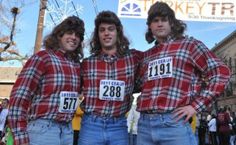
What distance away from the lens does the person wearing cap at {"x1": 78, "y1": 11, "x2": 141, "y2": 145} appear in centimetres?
383

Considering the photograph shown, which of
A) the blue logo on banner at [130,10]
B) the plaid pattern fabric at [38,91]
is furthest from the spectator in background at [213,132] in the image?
the plaid pattern fabric at [38,91]

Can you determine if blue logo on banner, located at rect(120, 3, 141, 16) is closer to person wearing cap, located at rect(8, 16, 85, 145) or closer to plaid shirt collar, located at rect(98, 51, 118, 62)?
plaid shirt collar, located at rect(98, 51, 118, 62)

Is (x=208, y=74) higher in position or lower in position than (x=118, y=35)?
lower

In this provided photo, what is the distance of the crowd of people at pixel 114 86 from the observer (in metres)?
3.51

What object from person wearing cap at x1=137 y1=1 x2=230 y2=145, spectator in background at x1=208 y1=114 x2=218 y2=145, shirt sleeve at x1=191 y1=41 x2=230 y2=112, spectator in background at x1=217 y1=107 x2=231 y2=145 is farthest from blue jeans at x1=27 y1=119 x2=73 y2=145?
spectator in background at x1=208 y1=114 x2=218 y2=145

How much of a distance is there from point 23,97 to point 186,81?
137 centimetres

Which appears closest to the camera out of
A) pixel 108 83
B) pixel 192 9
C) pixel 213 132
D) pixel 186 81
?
pixel 186 81

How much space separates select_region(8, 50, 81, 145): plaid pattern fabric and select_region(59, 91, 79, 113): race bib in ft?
0.10

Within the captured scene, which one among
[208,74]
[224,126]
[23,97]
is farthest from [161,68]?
[224,126]

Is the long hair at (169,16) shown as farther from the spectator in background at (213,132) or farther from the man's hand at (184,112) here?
the spectator in background at (213,132)

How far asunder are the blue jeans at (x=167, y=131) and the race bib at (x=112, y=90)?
452 millimetres

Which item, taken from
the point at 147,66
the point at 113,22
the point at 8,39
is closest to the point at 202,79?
the point at 147,66

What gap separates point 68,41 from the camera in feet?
13.0

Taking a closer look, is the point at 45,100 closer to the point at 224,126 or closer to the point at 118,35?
the point at 118,35
